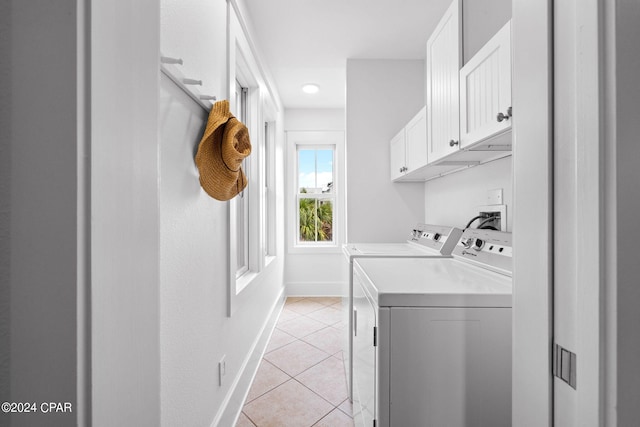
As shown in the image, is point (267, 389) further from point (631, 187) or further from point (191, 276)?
point (631, 187)

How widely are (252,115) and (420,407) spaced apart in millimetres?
2388

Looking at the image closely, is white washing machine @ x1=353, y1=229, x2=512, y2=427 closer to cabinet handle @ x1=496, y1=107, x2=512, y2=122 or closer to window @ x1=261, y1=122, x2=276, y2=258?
cabinet handle @ x1=496, y1=107, x2=512, y2=122

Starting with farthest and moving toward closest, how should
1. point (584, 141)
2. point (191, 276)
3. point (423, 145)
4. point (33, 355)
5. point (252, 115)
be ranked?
point (252, 115)
point (423, 145)
point (191, 276)
point (584, 141)
point (33, 355)

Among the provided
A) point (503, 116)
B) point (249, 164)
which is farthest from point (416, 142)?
point (249, 164)

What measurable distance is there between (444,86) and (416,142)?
0.52 m

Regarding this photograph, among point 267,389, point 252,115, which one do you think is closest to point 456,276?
point 267,389

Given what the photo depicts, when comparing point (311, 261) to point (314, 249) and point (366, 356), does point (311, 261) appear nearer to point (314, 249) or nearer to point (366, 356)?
point (314, 249)

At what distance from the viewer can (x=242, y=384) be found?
6.32ft

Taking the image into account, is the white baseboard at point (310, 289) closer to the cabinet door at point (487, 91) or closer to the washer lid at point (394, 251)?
the washer lid at point (394, 251)

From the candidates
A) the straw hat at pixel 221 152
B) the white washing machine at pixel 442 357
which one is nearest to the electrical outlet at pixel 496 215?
the white washing machine at pixel 442 357

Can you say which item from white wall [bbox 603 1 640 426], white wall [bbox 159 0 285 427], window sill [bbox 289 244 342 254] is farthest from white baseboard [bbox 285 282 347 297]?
white wall [bbox 603 1 640 426]

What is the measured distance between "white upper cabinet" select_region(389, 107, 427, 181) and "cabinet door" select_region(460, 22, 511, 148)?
54 centimetres

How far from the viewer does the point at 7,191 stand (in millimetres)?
339

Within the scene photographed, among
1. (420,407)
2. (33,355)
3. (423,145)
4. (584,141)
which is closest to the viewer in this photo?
(33,355)
